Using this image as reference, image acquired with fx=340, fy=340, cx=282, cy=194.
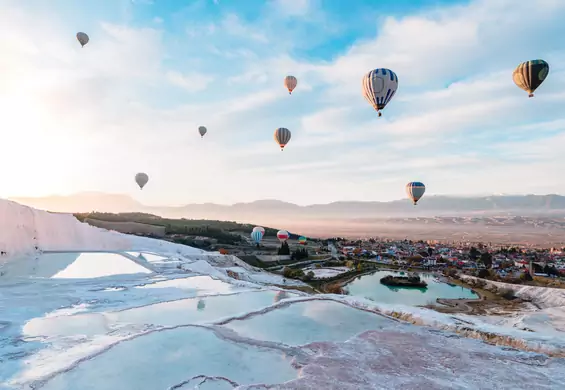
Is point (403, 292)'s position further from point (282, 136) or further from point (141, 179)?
point (141, 179)

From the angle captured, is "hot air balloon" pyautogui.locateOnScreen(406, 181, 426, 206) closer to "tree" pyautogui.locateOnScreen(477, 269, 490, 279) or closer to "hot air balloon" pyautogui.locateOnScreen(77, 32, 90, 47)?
"tree" pyautogui.locateOnScreen(477, 269, 490, 279)

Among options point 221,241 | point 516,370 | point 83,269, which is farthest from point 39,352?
point 221,241

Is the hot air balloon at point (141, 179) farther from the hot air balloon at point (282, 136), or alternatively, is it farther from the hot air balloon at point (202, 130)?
the hot air balloon at point (282, 136)

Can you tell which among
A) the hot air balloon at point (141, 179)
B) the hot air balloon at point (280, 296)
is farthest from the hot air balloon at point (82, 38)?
the hot air balloon at point (280, 296)

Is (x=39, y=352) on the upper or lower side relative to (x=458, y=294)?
upper

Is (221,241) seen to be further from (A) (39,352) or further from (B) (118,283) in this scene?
(A) (39,352)

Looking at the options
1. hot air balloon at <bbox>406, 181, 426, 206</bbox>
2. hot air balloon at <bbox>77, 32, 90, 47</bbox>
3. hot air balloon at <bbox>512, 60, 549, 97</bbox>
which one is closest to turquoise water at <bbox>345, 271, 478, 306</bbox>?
hot air balloon at <bbox>406, 181, 426, 206</bbox>
